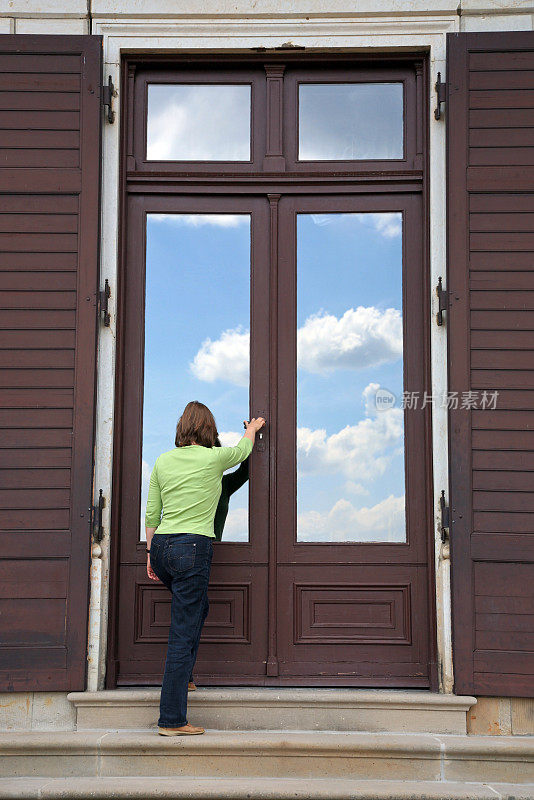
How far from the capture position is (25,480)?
446 centimetres

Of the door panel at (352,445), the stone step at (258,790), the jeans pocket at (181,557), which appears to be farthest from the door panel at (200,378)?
the stone step at (258,790)

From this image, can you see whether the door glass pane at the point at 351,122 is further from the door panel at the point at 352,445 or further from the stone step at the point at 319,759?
the stone step at the point at 319,759

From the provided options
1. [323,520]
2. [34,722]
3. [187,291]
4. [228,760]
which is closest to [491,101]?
[187,291]

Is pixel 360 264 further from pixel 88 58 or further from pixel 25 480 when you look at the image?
pixel 25 480

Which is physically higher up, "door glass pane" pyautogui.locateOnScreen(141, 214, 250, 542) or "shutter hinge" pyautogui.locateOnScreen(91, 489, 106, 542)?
"door glass pane" pyautogui.locateOnScreen(141, 214, 250, 542)

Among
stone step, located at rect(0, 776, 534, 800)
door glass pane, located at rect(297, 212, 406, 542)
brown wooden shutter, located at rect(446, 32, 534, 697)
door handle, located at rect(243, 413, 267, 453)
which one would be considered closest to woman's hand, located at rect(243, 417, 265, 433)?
door handle, located at rect(243, 413, 267, 453)

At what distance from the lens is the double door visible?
4613mm

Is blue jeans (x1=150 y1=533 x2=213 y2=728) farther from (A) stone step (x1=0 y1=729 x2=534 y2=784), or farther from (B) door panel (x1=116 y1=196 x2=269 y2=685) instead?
(B) door panel (x1=116 y1=196 x2=269 y2=685)

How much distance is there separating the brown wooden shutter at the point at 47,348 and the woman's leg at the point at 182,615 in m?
0.56

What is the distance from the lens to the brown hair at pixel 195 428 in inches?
170

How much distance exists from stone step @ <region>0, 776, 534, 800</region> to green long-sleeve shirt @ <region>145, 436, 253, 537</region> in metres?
1.15

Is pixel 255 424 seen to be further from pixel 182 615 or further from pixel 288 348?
pixel 182 615

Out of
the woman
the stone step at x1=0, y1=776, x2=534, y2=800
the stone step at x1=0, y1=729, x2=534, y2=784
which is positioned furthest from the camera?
the woman

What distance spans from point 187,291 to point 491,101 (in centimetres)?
201
